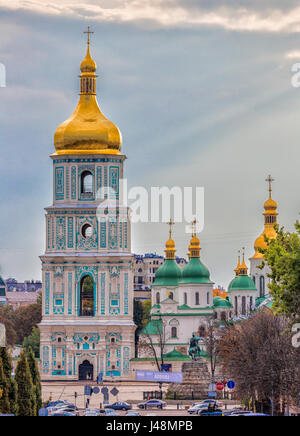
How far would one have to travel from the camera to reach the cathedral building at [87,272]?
74.6 m

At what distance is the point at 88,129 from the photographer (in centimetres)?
7700

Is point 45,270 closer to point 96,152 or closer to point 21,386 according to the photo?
point 96,152

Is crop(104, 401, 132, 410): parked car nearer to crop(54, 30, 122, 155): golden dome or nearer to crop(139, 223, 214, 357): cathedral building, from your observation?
crop(54, 30, 122, 155): golden dome

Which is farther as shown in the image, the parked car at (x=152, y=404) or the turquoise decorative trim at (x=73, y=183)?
the turquoise decorative trim at (x=73, y=183)

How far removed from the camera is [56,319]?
74938 mm

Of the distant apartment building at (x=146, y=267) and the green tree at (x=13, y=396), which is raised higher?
the distant apartment building at (x=146, y=267)

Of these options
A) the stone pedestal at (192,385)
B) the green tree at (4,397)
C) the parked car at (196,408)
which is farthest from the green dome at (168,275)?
the green tree at (4,397)

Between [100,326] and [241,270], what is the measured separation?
34756 millimetres

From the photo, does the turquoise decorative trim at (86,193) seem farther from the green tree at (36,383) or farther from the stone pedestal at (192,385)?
the green tree at (36,383)

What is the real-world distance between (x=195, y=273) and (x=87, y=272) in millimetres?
22983

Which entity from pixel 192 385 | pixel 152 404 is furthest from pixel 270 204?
pixel 152 404

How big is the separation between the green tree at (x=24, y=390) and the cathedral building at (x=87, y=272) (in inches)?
1134
